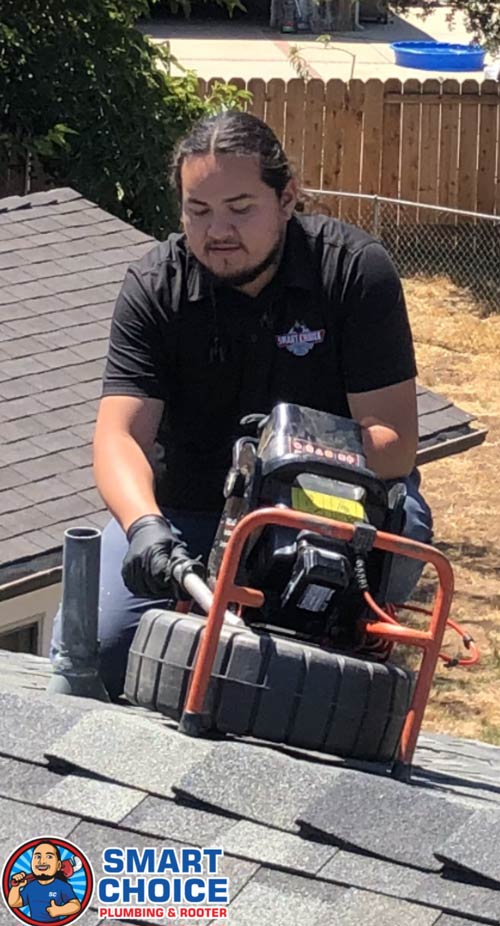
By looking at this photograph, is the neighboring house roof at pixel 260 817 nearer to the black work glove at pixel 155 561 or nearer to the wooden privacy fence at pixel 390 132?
the black work glove at pixel 155 561

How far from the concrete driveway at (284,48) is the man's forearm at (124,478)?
18408mm

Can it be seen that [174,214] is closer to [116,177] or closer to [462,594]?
[116,177]

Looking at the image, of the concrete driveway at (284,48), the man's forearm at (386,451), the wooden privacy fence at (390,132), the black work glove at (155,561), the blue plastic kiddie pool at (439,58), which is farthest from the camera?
the blue plastic kiddie pool at (439,58)

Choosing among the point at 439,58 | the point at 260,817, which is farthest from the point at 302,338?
the point at 439,58

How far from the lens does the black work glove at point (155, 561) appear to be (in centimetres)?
265

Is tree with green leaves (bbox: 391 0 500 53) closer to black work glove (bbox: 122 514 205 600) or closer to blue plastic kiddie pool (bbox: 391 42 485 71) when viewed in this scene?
blue plastic kiddie pool (bbox: 391 42 485 71)

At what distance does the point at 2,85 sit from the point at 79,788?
10.3 meters

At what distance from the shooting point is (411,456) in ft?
10.3

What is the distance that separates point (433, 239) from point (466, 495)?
5.29m

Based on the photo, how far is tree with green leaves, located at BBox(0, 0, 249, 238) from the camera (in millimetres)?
11438

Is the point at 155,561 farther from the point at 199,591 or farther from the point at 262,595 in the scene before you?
the point at 262,595

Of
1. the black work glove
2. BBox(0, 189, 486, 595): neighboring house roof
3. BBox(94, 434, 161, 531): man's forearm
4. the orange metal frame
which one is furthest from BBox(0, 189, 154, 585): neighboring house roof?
the orange metal frame

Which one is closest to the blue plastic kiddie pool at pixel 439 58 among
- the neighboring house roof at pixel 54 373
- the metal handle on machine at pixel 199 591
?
the neighboring house roof at pixel 54 373

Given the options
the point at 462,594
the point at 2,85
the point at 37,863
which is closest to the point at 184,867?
the point at 37,863
